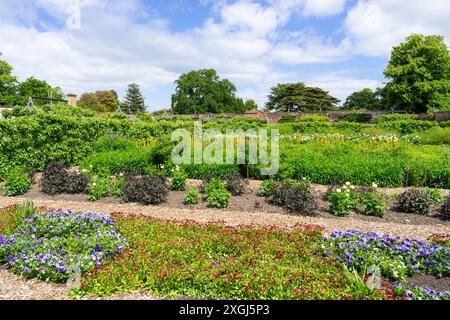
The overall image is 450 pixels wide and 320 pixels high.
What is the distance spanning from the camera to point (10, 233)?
15.4ft

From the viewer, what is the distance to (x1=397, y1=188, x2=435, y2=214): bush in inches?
245

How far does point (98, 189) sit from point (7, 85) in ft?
138

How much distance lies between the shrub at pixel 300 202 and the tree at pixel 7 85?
41.9 meters

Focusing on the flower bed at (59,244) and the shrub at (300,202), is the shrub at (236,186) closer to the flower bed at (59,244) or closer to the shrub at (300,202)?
the shrub at (300,202)

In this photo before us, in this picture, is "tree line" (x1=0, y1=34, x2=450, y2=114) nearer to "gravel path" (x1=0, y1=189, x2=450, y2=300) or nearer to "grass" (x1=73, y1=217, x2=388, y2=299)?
"gravel path" (x1=0, y1=189, x2=450, y2=300)

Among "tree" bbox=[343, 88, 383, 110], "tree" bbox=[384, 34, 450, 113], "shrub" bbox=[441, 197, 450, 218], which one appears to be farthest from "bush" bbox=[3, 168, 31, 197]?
"tree" bbox=[343, 88, 383, 110]

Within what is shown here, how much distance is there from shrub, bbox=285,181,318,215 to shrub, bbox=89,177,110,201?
392cm

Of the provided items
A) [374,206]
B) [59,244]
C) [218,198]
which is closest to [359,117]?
[374,206]

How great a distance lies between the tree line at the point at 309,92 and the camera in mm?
33969

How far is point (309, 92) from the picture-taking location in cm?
6119

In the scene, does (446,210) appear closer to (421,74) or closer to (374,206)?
(374,206)

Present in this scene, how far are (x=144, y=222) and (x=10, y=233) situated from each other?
185 centimetres
